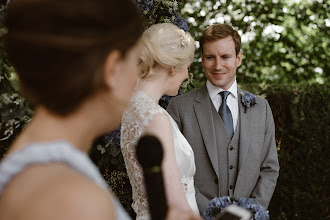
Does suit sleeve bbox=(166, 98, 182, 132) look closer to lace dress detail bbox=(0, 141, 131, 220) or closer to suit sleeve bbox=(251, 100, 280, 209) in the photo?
suit sleeve bbox=(251, 100, 280, 209)

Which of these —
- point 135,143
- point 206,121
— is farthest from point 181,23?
point 135,143

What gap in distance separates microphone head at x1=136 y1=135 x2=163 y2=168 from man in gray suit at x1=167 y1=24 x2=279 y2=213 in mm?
2022

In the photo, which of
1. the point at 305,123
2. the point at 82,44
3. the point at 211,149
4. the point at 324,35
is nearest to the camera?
the point at 82,44

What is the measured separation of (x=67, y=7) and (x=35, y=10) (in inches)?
3.1

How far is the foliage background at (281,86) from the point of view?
3.41 m

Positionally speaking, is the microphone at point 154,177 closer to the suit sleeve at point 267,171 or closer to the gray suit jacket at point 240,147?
the gray suit jacket at point 240,147

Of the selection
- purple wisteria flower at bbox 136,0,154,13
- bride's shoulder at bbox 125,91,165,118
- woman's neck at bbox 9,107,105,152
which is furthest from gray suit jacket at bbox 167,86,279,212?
woman's neck at bbox 9,107,105,152

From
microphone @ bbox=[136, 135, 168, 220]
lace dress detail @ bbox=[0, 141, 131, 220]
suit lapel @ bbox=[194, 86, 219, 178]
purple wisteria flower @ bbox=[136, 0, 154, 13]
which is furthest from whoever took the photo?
suit lapel @ bbox=[194, 86, 219, 178]

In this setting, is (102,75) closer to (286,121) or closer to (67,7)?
(67,7)

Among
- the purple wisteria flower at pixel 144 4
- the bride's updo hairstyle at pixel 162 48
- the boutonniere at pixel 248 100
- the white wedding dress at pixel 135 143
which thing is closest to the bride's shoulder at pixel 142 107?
the white wedding dress at pixel 135 143

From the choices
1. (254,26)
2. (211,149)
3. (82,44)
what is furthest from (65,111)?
(254,26)

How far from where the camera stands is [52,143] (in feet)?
3.54

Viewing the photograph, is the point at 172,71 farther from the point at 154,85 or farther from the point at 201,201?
the point at 201,201

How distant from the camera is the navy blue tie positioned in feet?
11.5
